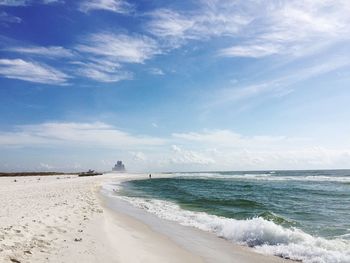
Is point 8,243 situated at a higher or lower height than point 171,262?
higher

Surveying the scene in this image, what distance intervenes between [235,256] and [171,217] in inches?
357

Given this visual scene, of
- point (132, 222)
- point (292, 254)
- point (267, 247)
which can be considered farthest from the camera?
point (132, 222)

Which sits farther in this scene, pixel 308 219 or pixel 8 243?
pixel 308 219

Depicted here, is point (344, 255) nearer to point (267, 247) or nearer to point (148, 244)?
point (267, 247)

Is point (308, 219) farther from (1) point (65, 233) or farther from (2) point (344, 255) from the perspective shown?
(1) point (65, 233)

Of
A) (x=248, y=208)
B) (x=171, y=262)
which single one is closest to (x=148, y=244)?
A: (x=171, y=262)

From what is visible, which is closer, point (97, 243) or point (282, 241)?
point (97, 243)

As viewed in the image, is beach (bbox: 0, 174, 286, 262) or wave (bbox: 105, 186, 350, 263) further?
wave (bbox: 105, 186, 350, 263)

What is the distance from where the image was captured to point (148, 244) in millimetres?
11938

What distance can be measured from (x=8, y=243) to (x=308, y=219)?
16123 mm

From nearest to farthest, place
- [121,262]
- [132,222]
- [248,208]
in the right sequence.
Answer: [121,262]
[132,222]
[248,208]

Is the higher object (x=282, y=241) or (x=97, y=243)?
(x=97, y=243)

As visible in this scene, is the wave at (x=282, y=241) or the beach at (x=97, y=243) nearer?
the beach at (x=97, y=243)

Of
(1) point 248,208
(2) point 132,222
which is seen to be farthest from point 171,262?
(1) point 248,208
